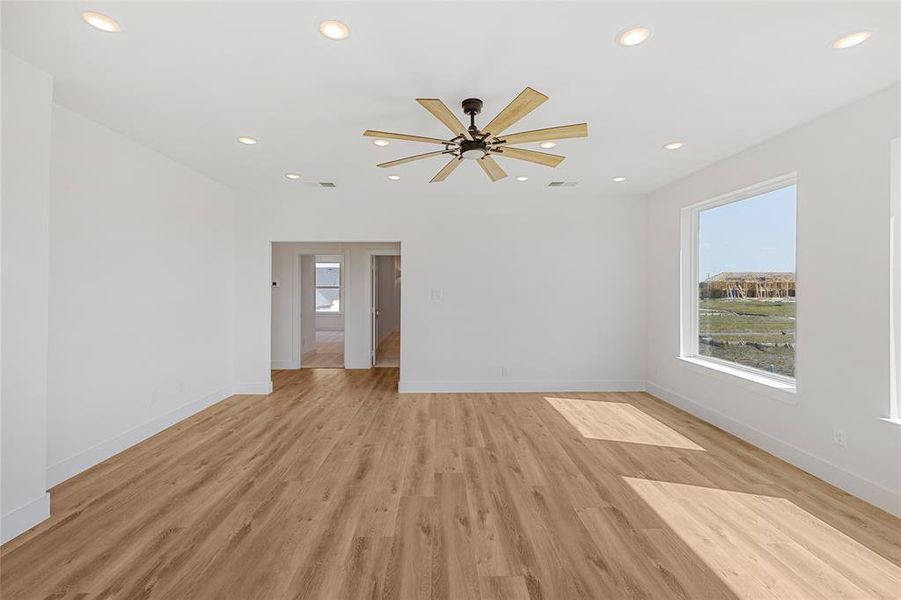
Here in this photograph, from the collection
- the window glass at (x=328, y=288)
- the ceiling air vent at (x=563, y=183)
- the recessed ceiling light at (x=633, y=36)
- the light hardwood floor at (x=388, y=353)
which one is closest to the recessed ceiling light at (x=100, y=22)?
the recessed ceiling light at (x=633, y=36)

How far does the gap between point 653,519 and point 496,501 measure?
3.02 feet

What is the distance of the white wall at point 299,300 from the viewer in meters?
6.86

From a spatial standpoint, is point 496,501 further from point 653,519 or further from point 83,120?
point 83,120

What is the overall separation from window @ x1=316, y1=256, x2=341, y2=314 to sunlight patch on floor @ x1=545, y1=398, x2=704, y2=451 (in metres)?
9.84

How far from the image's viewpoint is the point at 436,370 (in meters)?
5.38

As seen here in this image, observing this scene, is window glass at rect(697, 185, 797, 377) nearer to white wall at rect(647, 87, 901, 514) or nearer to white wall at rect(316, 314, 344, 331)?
white wall at rect(647, 87, 901, 514)

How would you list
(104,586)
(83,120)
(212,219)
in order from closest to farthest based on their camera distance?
(104,586) → (83,120) → (212,219)

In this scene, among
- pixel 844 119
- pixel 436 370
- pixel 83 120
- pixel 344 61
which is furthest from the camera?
pixel 436 370

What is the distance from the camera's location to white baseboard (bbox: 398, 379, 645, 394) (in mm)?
5340

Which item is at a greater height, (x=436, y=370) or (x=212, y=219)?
(x=212, y=219)

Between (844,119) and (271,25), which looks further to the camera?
(844,119)

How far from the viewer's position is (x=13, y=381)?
7.13 feet

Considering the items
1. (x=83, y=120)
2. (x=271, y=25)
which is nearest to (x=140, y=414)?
(x=83, y=120)

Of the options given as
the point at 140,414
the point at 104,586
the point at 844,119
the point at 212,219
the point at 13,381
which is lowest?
the point at 104,586
